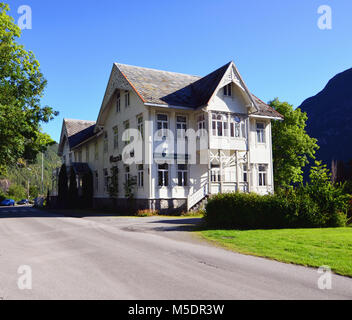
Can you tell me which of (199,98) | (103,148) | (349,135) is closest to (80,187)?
(103,148)

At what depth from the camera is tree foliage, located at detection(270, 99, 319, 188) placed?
135ft

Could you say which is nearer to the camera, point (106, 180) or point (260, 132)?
point (260, 132)

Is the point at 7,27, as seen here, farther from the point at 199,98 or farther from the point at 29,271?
the point at 29,271

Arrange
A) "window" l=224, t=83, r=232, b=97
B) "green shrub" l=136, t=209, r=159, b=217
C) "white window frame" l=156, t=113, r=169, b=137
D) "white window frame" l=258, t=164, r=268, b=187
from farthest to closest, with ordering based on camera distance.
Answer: "white window frame" l=258, t=164, r=268, b=187
"window" l=224, t=83, r=232, b=97
"white window frame" l=156, t=113, r=169, b=137
"green shrub" l=136, t=209, r=159, b=217

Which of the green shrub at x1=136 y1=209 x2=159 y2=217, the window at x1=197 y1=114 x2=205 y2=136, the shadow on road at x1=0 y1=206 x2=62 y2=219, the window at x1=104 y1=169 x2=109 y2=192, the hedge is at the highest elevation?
the window at x1=197 y1=114 x2=205 y2=136

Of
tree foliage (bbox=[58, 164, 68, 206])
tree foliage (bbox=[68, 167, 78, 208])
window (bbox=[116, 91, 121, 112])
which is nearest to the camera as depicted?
window (bbox=[116, 91, 121, 112])

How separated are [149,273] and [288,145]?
3663 centimetres

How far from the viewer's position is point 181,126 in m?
27.0

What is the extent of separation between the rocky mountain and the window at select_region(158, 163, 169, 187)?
88191 mm

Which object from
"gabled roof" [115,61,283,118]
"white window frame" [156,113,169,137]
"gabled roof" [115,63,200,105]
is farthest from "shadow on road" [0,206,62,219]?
"gabled roof" [115,61,283,118]

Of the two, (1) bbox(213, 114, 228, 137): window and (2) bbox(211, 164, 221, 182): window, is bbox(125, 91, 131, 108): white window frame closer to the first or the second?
(1) bbox(213, 114, 228, 137): window

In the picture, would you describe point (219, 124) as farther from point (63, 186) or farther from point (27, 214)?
point (63, 186)

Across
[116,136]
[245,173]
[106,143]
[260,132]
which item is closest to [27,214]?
[106,143]

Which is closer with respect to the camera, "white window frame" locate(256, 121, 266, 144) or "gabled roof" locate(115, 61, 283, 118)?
"gabled roof" locate(115, 61, 283, 118)
